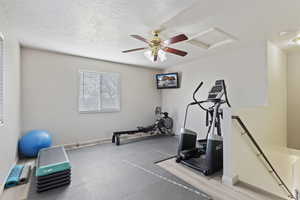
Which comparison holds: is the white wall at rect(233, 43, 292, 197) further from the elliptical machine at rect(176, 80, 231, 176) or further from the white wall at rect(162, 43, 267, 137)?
the elliptical machine at rect(176, 80, 231, 176)

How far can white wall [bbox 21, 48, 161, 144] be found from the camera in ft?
12.1

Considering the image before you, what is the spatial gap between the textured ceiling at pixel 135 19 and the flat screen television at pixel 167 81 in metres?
2.38

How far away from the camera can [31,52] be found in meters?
3.68

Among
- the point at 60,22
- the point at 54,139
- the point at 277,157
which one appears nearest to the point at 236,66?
the point at 277,157

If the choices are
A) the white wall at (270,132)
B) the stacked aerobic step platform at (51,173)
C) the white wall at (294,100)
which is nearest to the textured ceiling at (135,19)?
the white wall at (270,132)

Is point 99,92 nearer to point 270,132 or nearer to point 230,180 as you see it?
point 230,180

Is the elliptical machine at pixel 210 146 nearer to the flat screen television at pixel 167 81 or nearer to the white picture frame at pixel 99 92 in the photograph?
the flat screen television at pixel 167 81

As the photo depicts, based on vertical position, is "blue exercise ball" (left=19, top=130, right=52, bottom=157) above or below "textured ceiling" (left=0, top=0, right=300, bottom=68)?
A: below

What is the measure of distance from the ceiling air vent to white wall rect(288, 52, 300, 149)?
217 cm

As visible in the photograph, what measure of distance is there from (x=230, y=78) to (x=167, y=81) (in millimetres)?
2232

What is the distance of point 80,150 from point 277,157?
16.8 ft

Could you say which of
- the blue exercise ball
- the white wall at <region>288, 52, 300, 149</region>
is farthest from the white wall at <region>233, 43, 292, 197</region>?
the blue exercise ball

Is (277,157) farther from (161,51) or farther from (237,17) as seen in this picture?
(161,51)

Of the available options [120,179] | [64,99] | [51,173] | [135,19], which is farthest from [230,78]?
[64,99]
